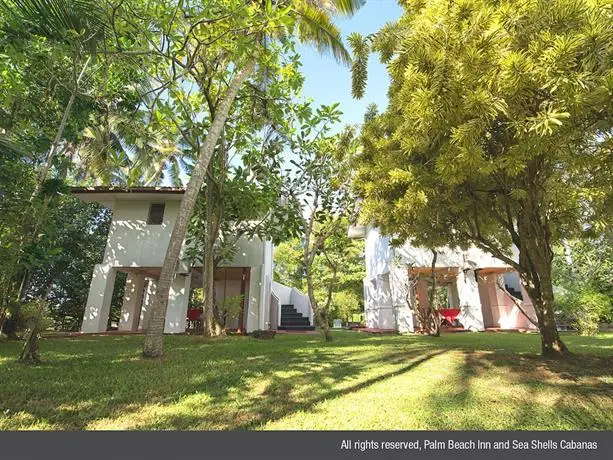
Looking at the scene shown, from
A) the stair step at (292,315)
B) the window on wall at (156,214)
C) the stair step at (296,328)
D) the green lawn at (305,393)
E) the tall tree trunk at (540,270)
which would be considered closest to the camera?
the green lawn at (305,393)

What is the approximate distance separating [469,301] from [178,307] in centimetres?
1355

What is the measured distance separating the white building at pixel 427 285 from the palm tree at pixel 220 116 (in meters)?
7.71

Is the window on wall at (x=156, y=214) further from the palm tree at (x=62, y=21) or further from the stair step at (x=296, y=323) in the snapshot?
the stair step at (x=296, y=323)

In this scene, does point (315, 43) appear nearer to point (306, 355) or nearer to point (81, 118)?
point (81, 118)

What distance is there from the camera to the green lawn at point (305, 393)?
3197 mm

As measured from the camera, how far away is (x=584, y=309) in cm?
1314

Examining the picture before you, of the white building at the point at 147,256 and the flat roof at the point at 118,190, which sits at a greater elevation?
the flat roof at the point at 118,190

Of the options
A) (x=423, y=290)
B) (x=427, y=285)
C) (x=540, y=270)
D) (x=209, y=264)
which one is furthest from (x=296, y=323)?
(x=540, y=270)

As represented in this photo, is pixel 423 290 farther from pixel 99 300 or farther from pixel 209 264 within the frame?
pixel 99 300

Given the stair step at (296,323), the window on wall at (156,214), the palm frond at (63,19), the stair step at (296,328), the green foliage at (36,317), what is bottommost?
the stair step at (296,328)

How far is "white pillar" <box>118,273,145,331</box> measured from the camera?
14.7 metres

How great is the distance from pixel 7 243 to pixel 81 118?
421 centimetres

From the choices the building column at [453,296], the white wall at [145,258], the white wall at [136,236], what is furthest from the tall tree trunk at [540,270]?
the building column at [453,296]

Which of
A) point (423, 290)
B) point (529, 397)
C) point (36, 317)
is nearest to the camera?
point (529, 397)
